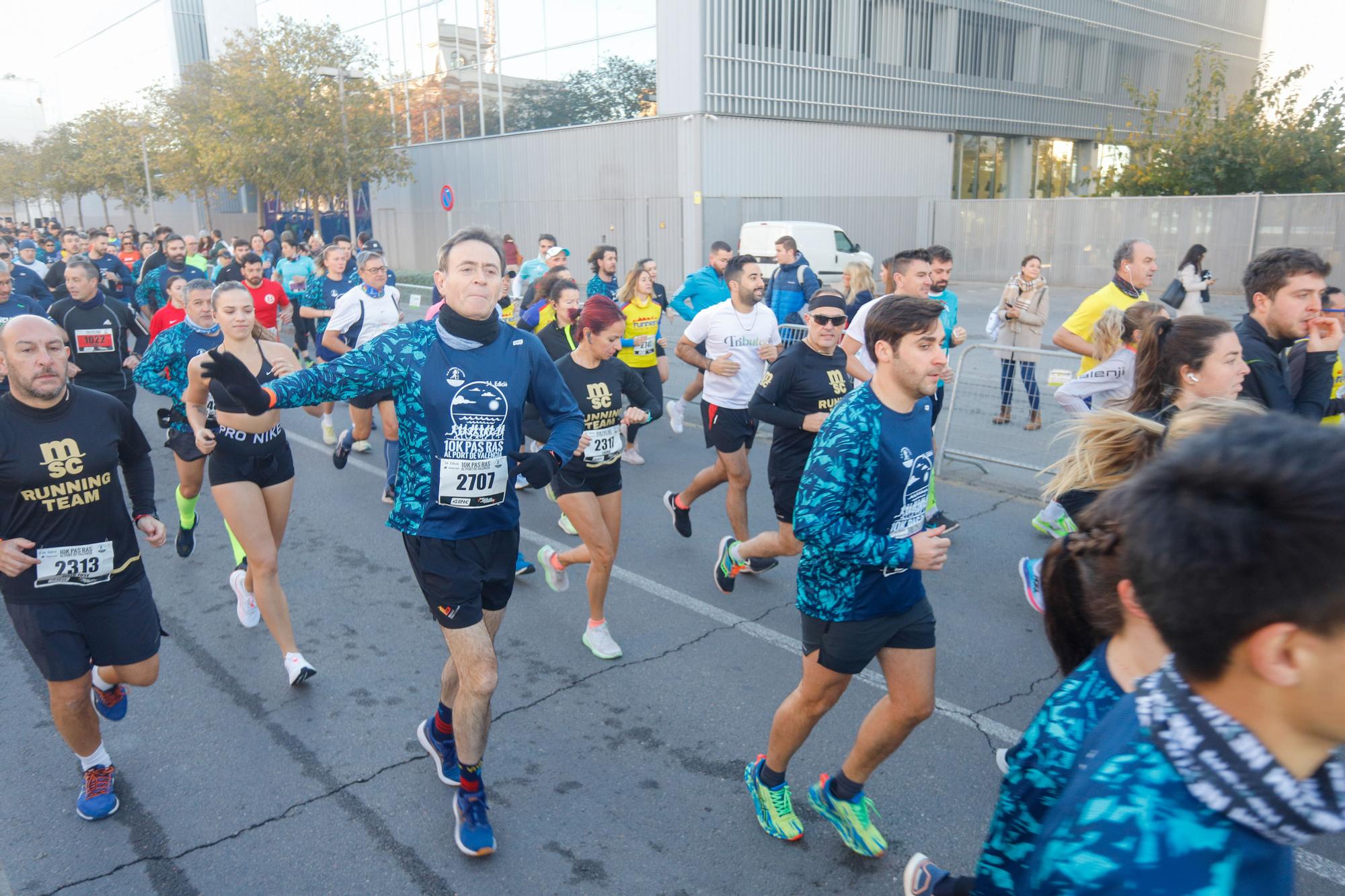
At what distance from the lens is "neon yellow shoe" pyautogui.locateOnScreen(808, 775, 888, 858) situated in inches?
132

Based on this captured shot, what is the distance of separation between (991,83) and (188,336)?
32.2m

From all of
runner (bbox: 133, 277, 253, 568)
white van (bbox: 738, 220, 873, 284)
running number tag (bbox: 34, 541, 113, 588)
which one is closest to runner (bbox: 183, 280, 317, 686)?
runner (bbox: 133, 277, 253, 568)

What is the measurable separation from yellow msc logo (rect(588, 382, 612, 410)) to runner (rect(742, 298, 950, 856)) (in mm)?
2364

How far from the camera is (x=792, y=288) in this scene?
11172 mm

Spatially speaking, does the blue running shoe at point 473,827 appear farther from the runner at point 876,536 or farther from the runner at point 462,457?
the runner at point 876,536

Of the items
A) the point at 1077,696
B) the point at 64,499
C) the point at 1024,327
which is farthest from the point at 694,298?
the point at 1077,696

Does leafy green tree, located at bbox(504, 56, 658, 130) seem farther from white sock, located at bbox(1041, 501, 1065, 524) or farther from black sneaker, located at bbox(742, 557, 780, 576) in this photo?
black sneaker, located at bbox(742, 557, 780, 576)

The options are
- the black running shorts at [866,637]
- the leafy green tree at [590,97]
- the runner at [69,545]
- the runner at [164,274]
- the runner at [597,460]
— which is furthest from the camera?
the leafy green tree at [590,97]

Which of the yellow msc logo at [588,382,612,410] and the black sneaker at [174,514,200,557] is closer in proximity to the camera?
the yellow msc logo at [588,382,612,410]

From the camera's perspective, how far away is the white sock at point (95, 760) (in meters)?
3.80

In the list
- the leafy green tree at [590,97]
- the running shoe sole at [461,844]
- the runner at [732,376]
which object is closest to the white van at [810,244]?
the leafy green tree at [590,97]

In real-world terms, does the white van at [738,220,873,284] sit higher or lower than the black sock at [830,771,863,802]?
higher

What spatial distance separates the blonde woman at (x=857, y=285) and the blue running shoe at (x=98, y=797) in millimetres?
6253

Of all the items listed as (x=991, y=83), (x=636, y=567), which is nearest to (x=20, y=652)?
(x=636, y=567)
